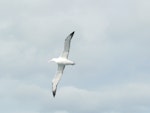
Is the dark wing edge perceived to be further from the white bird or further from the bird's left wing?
the bird's left wing

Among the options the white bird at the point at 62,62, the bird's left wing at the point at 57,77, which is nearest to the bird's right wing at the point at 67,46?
the white bird at the point at 62,62

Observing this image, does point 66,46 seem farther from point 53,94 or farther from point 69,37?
point 53,94

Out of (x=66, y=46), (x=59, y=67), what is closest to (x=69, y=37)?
(x=66, y=46)

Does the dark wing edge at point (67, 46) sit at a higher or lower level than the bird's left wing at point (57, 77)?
higher

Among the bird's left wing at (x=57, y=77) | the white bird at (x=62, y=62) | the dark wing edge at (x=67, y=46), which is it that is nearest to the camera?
the dark wing edge at (x=67, y=46)

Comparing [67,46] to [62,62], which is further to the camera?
[62,62]

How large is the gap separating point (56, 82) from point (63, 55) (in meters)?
6.82

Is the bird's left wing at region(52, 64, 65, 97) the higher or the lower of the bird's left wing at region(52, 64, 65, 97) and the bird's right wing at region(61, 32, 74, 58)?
the lower

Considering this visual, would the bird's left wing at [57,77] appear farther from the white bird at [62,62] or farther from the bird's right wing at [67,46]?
the bird's right wing at [67,46]

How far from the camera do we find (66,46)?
111 metres

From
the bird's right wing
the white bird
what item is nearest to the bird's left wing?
the white bird

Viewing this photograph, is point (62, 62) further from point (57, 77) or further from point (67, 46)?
point (57, 77)

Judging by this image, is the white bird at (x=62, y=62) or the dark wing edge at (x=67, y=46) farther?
the white bird at (x=62, y=62)

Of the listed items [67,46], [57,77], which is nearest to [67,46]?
[67,46]
